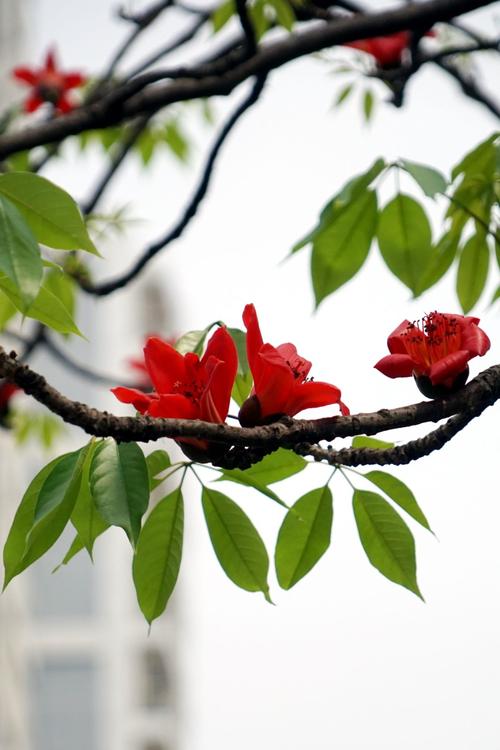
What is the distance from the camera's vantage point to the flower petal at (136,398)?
3.28ft

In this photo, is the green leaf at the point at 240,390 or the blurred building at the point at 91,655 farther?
the blurred building at the point at 91,655

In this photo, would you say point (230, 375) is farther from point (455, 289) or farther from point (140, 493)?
point (455, 289)

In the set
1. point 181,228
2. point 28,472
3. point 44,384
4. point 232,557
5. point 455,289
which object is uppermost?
point 28,472

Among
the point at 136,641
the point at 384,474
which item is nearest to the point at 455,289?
the point at 384,474

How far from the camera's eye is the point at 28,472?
21531mm

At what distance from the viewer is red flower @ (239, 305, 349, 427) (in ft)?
3.30

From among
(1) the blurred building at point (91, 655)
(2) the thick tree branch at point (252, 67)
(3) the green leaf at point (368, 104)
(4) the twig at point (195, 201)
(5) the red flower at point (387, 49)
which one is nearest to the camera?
(2) the thick tree branch at point (252, 67)

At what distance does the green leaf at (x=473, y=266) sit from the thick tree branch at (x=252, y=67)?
34cm

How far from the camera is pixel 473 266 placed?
1.56m

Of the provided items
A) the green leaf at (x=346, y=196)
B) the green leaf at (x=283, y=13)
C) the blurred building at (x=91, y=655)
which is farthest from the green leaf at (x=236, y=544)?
the blurred building at (x=91, y=655)

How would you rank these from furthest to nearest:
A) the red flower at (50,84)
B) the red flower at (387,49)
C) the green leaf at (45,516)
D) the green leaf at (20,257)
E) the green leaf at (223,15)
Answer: the red flower at (50,84)
the red flower at (387,49)
the green leaf at (223,15)
the green leaf at (45,516)
the green leaf at (20,257)

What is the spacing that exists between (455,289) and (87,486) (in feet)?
2.36

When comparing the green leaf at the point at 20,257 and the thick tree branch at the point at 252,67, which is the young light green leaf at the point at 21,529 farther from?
the thick tree branch at the point at 252,67

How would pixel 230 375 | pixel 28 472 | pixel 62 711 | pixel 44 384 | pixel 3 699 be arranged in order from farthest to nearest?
pixel 62 711, pixel 28 472, pixel 3 699, pixel 230 375, pixel 44 384
